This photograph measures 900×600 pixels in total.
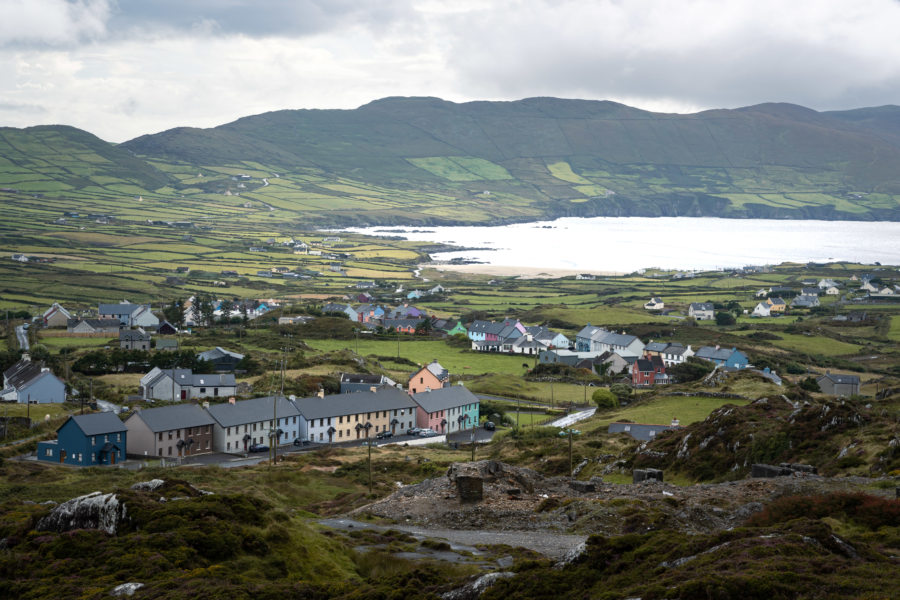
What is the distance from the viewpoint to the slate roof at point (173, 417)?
159 feet

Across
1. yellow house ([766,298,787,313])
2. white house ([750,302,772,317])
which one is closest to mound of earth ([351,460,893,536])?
white house ([750,302,772,317])

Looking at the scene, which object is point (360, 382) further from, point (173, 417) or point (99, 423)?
point (99, 423)

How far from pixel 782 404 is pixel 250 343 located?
58198 mm

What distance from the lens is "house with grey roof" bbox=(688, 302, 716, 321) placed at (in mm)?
111438

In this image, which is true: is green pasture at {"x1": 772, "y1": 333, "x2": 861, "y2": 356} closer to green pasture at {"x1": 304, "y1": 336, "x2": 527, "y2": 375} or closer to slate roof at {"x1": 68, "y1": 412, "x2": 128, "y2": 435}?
green pasture at {"x1": 304, "y1": 336, "x2": 527, "y2": 375}

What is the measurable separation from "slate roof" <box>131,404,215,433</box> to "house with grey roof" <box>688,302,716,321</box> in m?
75.0

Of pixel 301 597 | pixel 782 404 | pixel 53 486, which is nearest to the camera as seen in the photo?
pixel 301 597

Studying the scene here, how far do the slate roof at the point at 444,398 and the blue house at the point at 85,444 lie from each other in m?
20.6

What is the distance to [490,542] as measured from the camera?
24.3 metres

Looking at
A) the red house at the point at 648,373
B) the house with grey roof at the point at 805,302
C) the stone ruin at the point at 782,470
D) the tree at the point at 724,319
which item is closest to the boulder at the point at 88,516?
the stone ruin at the point at 782,470

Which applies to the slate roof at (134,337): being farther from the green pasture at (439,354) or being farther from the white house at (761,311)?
the white house at (761,311)

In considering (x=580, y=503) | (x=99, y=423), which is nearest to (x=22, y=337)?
(x=99, y=423)

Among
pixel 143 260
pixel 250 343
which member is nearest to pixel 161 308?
pixel 250 343

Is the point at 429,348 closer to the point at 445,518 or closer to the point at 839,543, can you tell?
the point at 445,518
